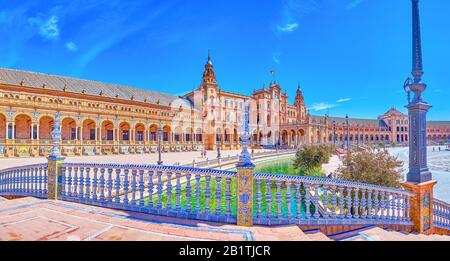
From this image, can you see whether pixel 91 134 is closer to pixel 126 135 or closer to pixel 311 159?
pixel 126 135

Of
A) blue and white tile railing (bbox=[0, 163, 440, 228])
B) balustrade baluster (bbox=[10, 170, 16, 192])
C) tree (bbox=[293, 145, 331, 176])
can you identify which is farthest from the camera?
tree (bbox=[293, 145, 331, 176])

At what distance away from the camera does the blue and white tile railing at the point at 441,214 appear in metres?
5.75

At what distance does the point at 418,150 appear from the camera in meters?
5.32

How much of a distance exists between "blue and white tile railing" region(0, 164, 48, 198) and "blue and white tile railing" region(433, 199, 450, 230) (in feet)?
32.9

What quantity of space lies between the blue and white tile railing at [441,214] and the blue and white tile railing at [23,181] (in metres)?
10.0

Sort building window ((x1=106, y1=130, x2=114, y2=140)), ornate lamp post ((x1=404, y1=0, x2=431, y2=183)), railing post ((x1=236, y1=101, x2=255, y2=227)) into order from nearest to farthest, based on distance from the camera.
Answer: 1. railing post ((x1=236, y1=101, x2=255, y2=227))
2. ornate lamp post ((x1=404, y1=0, x2=431, y2=183))
3. building window ((x1=106, y1=130, x2=114, y2=140))

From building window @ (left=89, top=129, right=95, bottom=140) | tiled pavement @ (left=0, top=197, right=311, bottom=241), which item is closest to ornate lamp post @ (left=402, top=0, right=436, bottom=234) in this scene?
tiled pavement @ (left=0, top=197, right=311, bottom=241)

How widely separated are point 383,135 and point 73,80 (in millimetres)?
101850

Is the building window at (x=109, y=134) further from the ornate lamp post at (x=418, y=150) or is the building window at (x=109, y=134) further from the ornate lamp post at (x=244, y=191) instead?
the ornate lamp post at (x=418, y=150)

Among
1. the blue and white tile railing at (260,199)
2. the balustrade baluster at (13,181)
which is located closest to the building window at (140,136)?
the balustrade baluster at (13,181)

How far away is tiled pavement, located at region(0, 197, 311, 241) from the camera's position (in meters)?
3.43

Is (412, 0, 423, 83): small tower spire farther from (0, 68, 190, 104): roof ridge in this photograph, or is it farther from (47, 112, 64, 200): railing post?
(0, 68, 190, 104): roof ridge

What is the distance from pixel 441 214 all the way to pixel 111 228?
25.4ft
